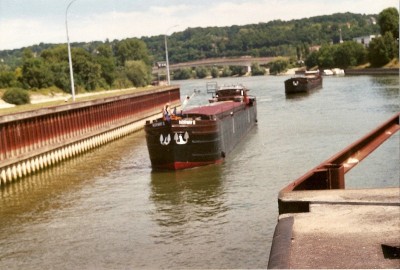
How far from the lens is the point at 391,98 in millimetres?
75688

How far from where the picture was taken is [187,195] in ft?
83.7

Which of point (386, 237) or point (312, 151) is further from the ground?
point (386, 237)

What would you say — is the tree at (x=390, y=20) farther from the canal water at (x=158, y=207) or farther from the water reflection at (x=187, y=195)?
the water reflection at (x=187, y=195)

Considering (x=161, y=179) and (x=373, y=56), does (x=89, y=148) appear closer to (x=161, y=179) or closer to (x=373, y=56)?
(x=161, y=179)

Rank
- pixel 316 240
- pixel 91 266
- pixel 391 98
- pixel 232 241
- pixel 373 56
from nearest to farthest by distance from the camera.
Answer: pixel 316 240, pixel 91 266, pixel 232 241, pixel 391 98, pixel 373 56

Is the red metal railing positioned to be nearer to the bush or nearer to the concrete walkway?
the concrete walkway

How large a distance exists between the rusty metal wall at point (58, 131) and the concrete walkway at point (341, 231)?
2413 centimetres

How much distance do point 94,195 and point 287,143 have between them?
17.4m

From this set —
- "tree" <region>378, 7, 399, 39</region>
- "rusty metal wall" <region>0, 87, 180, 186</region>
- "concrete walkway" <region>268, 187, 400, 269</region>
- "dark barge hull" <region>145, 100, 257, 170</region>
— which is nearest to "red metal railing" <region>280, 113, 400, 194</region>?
"concrete walkway" <region>268, 187, 400, 269</region>

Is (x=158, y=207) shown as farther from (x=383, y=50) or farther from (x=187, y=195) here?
(x=383, y=50)

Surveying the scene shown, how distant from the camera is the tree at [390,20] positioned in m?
176

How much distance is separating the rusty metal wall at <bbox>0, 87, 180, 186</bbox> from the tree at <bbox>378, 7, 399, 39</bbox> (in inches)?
5096

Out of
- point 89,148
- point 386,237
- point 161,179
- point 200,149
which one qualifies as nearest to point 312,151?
point 200,149

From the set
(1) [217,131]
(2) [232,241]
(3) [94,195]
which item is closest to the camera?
(2) [232,241]
